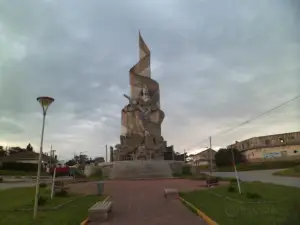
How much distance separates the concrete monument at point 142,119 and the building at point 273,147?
36.6 m

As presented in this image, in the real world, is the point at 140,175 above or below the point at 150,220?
above

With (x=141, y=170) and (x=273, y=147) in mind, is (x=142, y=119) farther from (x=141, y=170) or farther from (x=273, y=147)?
(x=273, y=147)

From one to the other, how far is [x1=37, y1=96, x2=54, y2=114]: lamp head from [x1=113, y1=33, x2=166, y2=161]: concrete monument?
99.1ft

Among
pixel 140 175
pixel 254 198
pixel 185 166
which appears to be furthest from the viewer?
pixel 185 166

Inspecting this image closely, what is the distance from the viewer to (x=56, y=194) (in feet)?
58.5

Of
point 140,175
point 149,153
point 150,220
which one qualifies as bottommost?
point 150,220

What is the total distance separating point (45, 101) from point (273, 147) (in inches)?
3118

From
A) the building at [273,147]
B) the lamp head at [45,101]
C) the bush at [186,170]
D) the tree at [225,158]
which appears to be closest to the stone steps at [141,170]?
the bush at [186,170]

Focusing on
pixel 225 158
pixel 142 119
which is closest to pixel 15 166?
pixel 142 119

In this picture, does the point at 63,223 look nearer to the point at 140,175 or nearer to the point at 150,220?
the point at 150,220

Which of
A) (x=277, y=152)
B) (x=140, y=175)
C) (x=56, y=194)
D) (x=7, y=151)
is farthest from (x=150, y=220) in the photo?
(x=7, y=151)

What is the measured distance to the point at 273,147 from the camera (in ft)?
271

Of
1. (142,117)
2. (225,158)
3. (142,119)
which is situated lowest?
(225,158)

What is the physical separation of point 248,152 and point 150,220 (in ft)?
281
